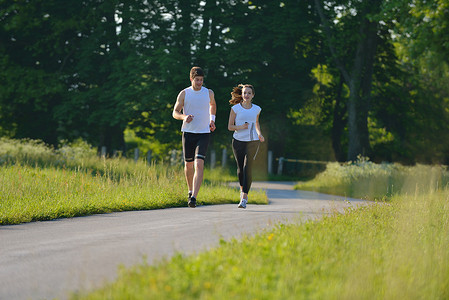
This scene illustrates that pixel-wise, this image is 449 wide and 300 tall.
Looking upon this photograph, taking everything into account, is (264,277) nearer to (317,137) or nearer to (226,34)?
(226,34)

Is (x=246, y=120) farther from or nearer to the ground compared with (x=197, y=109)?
nearer to the ground

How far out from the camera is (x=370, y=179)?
20203mm

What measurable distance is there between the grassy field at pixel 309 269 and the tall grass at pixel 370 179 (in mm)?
10852

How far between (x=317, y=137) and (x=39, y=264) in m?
34.9

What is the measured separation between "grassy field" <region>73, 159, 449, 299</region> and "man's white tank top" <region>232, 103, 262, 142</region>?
3703mm

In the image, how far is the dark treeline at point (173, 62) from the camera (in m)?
29.5

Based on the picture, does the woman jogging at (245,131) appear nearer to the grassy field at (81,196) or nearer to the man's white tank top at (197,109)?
the man's white tank top at (197,109)

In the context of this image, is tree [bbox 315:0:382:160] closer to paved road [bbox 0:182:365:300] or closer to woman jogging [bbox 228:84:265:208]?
woman jogging [bbox 228:84:265:208]

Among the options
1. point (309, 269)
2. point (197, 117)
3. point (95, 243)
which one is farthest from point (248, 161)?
point (309, 269)

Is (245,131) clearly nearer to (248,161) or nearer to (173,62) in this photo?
(248,161)

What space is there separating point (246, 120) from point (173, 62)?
19497mm

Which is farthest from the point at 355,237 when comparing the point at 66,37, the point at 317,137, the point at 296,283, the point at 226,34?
the point at 317,137

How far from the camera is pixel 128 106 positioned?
3166 cm

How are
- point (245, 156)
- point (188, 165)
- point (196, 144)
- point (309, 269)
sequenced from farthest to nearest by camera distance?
point (245, 156) < point (188, 165) < point (196, 144) < point (309, 269)
